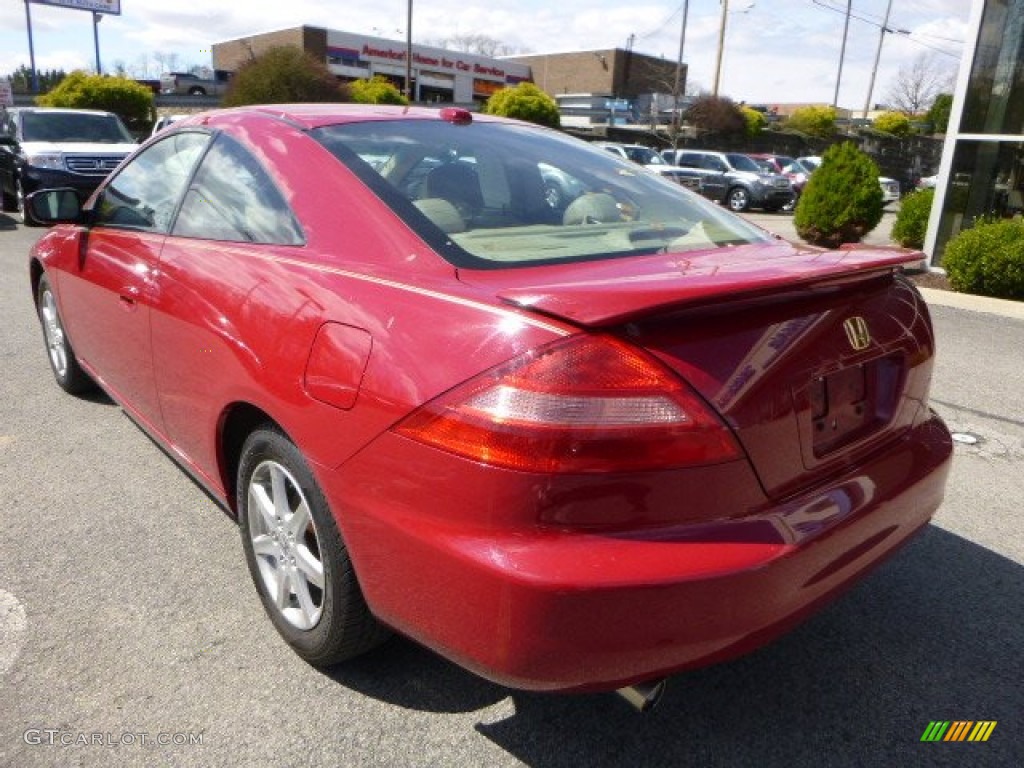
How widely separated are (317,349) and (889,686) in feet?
6.29

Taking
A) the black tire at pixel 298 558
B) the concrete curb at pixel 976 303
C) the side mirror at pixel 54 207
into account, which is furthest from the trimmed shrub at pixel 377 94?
the black tire at pixel 298 558

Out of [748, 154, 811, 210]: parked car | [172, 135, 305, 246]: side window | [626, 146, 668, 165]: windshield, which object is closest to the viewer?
[172, 135, 305, 246]: side window

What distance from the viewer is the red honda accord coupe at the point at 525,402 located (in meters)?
1.65

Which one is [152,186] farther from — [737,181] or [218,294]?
[737,181]

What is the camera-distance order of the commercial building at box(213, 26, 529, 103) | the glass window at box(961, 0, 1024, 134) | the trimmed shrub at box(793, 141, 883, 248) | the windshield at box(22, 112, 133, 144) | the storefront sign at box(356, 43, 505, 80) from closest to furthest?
the glass window at box(961, 0, 1024, 134) → the trimmed shrub at box(793, 141, 883, 248) → the windshield at box(22, 112, 133, 144) → the commercial building at box(213, 26, 529, 103) → the storefront sign at box(356, 43, 505, 80)

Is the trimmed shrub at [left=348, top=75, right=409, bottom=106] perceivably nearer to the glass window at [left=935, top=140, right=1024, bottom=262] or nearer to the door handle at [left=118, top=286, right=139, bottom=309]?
the glass window at [left=935, top=140, right=1024, bottom=262]

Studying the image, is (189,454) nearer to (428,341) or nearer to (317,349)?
(317,349)

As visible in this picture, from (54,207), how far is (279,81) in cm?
2825

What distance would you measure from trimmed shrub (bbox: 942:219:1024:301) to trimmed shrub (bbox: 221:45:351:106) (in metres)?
24.4

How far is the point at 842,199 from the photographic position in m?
12.5

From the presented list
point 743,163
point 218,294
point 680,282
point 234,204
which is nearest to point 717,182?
point 743,163

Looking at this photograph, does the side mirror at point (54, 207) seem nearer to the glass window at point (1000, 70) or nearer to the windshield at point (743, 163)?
the glass window at point (1000, 70)

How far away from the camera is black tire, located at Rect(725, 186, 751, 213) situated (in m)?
24.2

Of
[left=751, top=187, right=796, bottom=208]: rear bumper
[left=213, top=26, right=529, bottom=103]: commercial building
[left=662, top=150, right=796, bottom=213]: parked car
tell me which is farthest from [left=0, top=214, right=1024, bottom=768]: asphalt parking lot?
[left=213, top=26, right=529, bottom=103]: commercial building
